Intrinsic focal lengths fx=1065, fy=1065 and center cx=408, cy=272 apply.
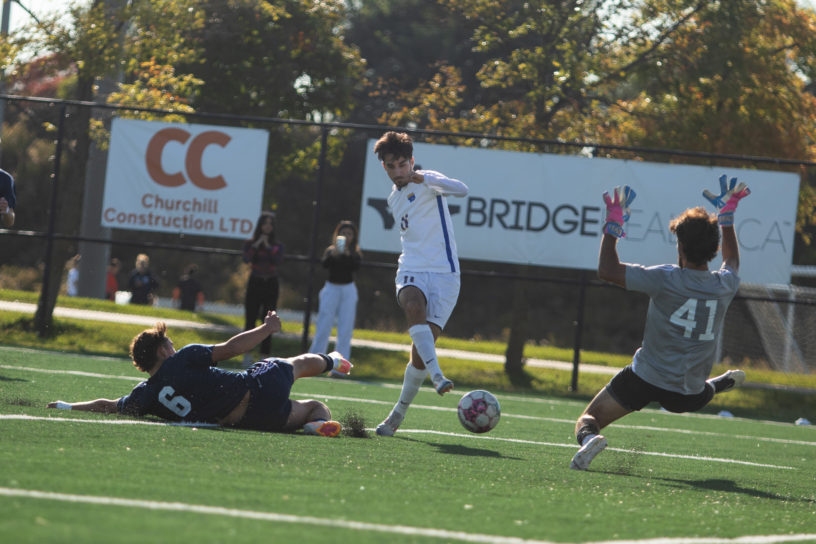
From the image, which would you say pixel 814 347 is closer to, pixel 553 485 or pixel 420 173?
pixel 420 173

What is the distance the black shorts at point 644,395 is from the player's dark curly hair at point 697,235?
81cm

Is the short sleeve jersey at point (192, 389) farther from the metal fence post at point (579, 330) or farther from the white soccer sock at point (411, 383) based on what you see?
the metal fence post at point (579, 330)

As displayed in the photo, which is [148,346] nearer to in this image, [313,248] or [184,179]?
[313,248]

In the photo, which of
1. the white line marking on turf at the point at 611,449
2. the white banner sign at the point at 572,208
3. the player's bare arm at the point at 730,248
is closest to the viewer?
the player's bare arm at the point at 730,248

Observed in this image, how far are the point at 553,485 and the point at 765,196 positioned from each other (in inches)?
399

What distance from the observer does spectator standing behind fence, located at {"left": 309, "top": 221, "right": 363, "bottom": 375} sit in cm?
1373

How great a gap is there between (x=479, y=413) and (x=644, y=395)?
3.58 feet

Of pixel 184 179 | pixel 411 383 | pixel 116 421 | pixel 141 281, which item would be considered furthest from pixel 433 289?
pixel 141 281

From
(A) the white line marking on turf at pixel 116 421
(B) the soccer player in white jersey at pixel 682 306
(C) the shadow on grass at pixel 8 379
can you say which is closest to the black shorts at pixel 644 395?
(B) the soccer player in white jersey at pixel 682 306

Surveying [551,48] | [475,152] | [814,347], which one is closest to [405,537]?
[475,152]

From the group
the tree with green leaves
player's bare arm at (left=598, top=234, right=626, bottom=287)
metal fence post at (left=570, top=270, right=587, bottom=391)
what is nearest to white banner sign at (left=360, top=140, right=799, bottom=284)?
metal fence post at (left=570, top=270, right=587, bottom=391)

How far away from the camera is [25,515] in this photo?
3.64 meters

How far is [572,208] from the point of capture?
580 inches

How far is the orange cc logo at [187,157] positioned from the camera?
15.0 meters
